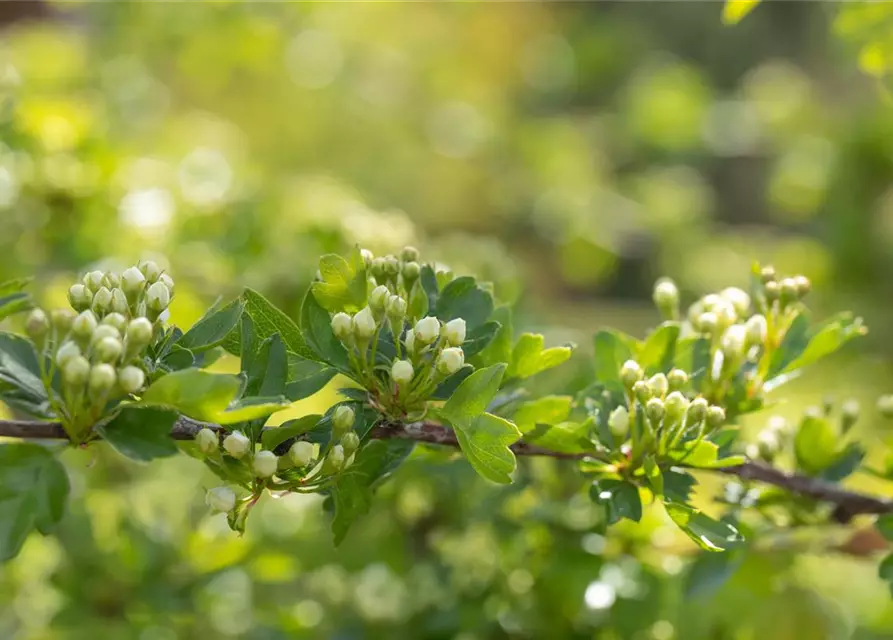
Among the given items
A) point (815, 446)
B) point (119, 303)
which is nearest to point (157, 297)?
point (119, 303)

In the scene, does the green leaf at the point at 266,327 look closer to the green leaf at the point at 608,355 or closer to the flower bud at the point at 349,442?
the flower bud at the point at 349,442

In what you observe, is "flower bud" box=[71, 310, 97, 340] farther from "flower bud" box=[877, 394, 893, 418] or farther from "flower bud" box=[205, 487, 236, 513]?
"flower bud" box=[877, 394, 893, 418]

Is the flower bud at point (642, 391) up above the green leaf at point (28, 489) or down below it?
above

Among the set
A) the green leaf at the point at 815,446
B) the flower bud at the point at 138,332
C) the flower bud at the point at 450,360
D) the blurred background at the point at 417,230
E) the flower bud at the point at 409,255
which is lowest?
the blurred background at the point at 417,230

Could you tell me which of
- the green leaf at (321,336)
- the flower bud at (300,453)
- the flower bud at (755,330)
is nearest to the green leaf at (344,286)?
the green leaf at (321,336)

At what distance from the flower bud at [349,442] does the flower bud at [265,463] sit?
→ 5 cm

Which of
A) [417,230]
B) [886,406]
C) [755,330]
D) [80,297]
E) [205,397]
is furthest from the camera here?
[417,230]

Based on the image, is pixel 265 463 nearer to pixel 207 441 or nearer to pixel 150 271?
pixel 207 441

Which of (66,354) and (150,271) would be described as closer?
(66,354)

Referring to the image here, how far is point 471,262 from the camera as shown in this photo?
4.45ft

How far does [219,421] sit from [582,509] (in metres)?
0.62

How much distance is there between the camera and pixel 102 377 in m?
0.57

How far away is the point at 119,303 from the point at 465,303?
25cm

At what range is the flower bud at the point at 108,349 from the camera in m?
0.57
